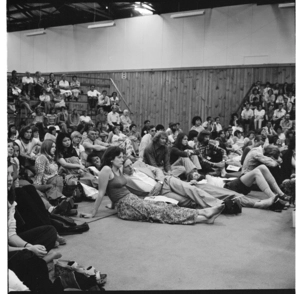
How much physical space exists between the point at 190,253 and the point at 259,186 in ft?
7.22

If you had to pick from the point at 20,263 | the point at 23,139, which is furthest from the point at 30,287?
the point at 23,139

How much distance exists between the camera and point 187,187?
14.9 feet

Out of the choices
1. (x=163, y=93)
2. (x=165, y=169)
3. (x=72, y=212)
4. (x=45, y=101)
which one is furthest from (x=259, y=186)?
(x=163, y=93)

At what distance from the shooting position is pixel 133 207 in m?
4.11

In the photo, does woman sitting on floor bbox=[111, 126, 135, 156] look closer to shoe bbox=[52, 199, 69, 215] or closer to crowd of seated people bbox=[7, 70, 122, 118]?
crowd of seated people bbox=[7, 70, 122, 118]

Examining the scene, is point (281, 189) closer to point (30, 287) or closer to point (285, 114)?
point (285, 114)

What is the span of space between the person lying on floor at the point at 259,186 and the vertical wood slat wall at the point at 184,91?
6006 mm

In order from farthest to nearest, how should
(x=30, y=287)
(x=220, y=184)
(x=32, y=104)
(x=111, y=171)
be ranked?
(x=32, y=104)
(x=220, y=184)
(x=111, y=171)
(x=30, y=287)

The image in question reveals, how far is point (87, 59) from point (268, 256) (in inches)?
329

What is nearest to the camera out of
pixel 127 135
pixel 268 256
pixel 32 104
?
pixel 268 256

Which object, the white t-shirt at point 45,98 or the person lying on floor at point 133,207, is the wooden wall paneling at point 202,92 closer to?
the white t-shirt at point 45,98

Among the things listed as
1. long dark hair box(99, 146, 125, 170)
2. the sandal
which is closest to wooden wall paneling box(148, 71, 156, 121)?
long dark hair box(99, 146, 125, 170)

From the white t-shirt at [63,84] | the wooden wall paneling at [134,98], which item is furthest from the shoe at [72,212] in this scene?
the wooden wall paneling at [134,98]

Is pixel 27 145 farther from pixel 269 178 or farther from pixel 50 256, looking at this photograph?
pixel 269 178
